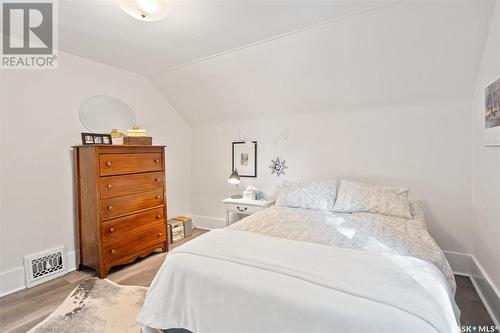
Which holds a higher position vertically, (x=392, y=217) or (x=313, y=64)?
(x=313, y=64)

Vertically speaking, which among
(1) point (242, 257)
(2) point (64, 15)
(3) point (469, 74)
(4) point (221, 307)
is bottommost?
(4) point (221, 307)

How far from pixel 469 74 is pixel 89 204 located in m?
3.82

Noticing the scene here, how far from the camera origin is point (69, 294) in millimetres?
2211

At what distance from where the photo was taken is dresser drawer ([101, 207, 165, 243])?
8.32ft

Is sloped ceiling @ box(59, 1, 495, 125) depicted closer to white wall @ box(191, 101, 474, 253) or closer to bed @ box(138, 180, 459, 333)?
white wall @ box(191, 101, 474, 253)

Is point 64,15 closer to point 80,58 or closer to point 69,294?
point 80,58

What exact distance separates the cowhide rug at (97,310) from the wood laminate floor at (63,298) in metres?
0.12

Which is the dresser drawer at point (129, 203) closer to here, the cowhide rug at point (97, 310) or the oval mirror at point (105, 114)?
the cowhide rug at point (97, 310)

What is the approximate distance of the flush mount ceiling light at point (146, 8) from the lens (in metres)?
1.54

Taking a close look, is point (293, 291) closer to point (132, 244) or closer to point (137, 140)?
point (132, 244)

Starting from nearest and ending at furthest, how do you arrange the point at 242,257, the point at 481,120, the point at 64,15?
the point at 242,257
the point at 64,15
the point at 481,120

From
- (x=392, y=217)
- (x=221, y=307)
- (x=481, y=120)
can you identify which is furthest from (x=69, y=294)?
(x=481, y=120)

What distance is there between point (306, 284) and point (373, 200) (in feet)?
5.27

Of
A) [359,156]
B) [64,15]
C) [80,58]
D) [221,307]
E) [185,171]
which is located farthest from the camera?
[185,171]
